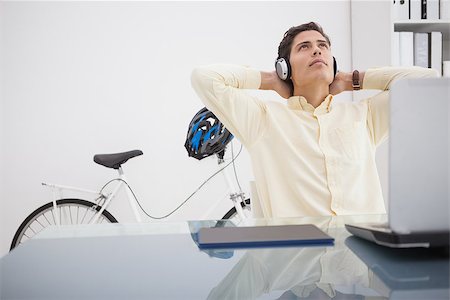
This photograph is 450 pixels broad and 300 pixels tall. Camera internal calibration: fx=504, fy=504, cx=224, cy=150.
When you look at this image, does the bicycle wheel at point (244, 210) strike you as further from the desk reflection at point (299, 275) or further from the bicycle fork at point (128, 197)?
the desk reflection at point (299, 275)

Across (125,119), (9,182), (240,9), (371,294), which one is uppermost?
(240,9)

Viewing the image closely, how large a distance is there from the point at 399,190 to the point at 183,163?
243cm

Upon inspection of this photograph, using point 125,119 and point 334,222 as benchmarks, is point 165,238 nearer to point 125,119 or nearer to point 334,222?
point 334,222

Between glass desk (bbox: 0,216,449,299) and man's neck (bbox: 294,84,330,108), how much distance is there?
35.0 inches

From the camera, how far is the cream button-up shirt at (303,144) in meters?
1.52

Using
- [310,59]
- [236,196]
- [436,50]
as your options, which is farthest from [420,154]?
[436,50]

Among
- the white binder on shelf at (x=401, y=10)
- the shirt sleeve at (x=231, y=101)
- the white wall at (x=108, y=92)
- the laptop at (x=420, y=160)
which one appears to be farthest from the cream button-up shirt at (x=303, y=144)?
the white wall at (x=108, y=92)

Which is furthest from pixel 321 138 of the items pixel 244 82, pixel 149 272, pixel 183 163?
pixel 183 163

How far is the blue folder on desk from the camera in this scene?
2.52ft

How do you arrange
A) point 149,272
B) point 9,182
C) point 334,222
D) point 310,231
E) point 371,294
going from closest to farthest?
point 371,294 → point 149,272 → point 310,231 → point 334,222 → point 9,182

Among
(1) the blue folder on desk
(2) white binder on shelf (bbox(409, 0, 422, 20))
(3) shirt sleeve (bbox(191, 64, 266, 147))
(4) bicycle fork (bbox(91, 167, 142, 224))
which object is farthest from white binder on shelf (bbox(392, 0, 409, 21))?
→ (1) the blue folder on desk

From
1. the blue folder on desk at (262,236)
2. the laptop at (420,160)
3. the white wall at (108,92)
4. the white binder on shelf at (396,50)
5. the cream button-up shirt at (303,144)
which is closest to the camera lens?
the laptop at (420,160)

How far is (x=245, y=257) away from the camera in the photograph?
69 centimetres

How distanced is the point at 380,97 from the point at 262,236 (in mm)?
1021
